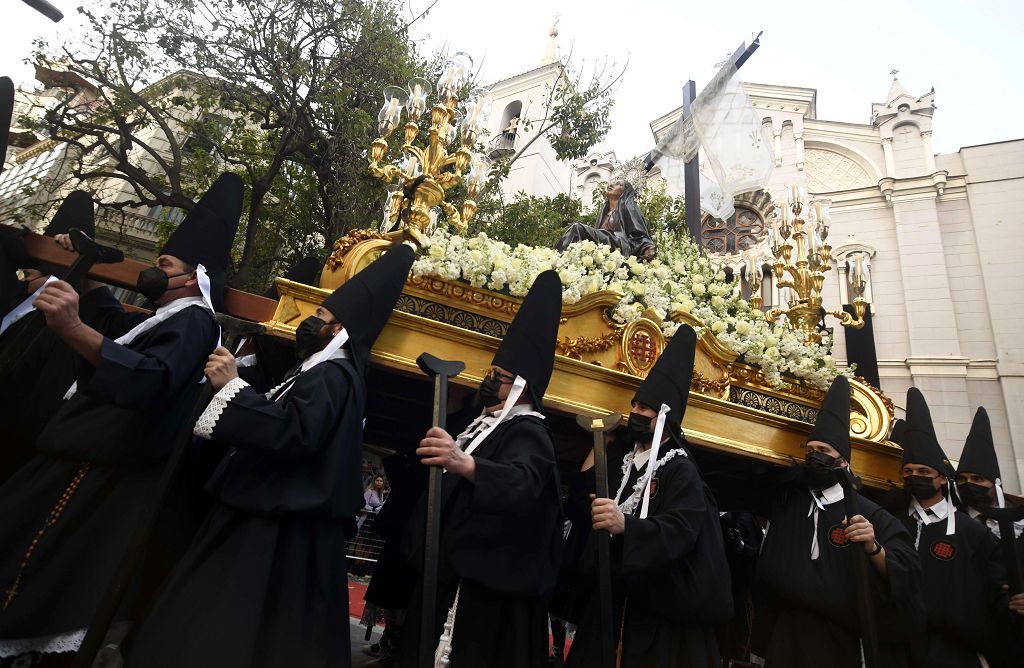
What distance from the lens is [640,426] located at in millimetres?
3207

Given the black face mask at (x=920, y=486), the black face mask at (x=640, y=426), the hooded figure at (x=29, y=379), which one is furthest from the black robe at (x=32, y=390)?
the black face mask at (x=920, y=486)

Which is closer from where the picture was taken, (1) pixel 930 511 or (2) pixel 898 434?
(1) pixel 930 511

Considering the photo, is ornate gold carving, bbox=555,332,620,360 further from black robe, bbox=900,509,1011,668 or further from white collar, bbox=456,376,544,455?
black robe, bbox=900,509,1011,668

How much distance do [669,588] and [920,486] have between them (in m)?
2.27

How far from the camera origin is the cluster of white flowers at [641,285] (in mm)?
3586

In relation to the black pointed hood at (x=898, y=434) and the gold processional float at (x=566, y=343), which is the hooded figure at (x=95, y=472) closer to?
the gold processional float at (x=566, y=343)

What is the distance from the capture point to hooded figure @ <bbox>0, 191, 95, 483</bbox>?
3.09m

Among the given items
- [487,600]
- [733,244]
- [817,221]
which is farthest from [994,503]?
[733,244]

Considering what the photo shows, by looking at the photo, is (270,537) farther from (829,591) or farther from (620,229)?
(620,229)

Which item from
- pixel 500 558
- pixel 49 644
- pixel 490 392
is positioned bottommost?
pixel 49 644

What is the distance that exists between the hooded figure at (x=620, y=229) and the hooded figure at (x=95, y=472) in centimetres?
341

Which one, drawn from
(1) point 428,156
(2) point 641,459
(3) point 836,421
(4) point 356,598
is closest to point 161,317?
(1) point 428,156

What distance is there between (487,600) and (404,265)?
5.88 ft

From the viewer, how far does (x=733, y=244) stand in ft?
64.7
